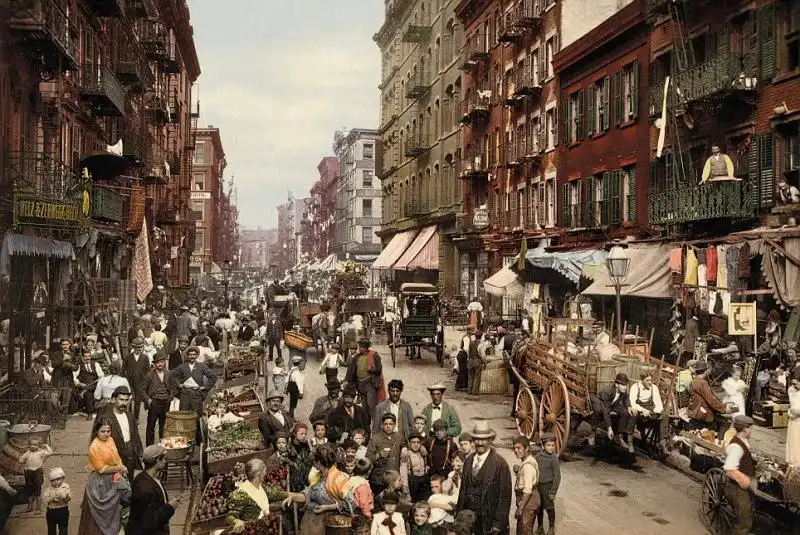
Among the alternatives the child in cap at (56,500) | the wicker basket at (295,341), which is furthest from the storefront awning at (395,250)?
the child in cap at (56,500)

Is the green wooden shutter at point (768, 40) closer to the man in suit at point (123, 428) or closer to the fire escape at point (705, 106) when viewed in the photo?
the fire escape at point (705, 106)

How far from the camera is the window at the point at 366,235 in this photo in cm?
9306

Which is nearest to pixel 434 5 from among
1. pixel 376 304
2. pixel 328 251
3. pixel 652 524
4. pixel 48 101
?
pixel 376 304

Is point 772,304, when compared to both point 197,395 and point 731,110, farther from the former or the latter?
point 197,395

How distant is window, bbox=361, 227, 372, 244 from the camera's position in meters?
93.1

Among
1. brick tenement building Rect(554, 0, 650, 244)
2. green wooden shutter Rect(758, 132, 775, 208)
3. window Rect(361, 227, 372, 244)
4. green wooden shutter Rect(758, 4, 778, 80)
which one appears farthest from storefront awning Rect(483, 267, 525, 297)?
window Rect(361, 227, 372, 244)

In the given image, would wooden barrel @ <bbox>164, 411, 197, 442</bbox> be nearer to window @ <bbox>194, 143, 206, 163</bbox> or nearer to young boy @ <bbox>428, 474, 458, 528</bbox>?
young boy @ <bbox>428, 474, 458, 528</bbox>

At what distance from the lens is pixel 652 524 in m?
11.0

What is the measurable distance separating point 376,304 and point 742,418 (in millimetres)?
22595

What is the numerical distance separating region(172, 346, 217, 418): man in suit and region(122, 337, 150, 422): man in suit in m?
1.75

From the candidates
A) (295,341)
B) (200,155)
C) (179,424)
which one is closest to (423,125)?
(295,341)

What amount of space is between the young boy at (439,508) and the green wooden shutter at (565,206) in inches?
932

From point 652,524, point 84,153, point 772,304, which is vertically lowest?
point 652,524

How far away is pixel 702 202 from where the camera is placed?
20.9m
